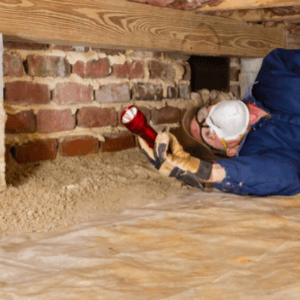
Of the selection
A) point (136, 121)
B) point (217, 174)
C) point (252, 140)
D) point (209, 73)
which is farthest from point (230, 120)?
point (209, 73)

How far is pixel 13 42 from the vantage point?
4.29 feet

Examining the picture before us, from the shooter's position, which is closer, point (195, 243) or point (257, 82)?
point (195, 243)

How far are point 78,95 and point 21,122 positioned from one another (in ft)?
0.81

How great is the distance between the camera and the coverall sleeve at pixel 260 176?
130 centimetres

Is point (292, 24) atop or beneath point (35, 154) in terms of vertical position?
atop

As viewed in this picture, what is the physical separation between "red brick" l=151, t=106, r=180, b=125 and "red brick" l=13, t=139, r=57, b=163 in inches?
19.3

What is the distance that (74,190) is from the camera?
4.11 feet

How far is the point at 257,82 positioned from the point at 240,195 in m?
0.54

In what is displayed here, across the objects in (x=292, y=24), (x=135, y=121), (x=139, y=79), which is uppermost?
(x=292, y=24)

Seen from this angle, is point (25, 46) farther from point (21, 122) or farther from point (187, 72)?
point (187, 72)

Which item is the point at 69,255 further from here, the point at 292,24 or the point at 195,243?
the point at 292,24

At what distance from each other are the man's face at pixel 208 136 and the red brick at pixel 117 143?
0.93ft

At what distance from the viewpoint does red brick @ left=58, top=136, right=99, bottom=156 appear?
4.78 feet

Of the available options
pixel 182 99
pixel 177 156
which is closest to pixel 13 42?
pixel 177 156
